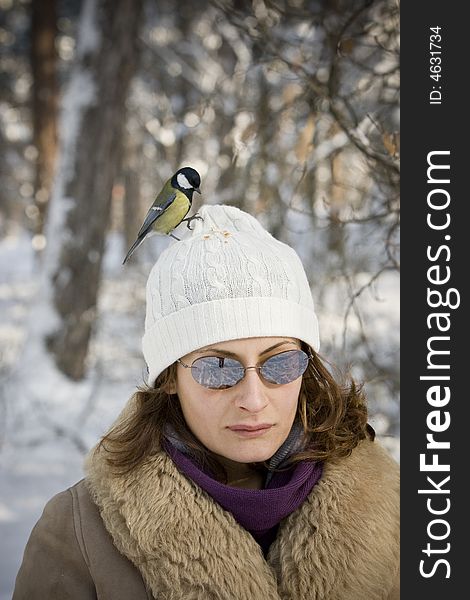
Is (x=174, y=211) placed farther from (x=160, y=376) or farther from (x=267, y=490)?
(x=267, y=490)

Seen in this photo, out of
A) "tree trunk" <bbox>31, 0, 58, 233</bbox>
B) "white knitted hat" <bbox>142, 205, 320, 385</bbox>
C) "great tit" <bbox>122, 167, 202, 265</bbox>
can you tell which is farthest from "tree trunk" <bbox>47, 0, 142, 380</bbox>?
"white knitted hat" <bbox>142, 205, 320, 385</bbox>

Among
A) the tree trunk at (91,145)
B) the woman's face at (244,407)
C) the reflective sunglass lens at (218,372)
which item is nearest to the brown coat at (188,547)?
the woman's face at (244,407)

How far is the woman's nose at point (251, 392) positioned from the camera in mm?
1549

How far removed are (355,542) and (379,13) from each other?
2497mm

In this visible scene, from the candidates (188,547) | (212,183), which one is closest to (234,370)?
(188,547)

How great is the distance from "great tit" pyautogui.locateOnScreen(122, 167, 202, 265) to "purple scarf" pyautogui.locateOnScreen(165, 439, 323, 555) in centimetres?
56

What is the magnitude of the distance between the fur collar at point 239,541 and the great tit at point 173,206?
593 millimetres

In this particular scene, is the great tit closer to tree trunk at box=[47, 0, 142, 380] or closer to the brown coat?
the brown coat

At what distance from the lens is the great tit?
1777 mm

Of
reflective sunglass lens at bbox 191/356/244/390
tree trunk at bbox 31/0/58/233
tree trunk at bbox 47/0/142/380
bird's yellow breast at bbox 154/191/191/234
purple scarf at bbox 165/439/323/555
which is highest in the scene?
tree trunk at bbox 31/0/58/233

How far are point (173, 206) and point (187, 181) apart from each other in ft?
0.26

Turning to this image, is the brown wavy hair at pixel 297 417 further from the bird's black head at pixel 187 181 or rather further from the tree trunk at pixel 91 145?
the tree trunk at pixel 91 145

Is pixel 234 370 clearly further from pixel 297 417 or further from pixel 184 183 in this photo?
pixel 184 183

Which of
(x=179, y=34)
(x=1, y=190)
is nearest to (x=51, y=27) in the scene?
(x=179, y=34)
